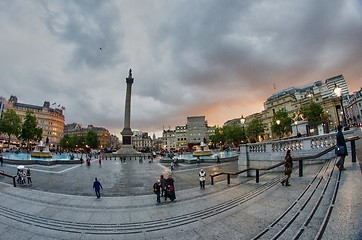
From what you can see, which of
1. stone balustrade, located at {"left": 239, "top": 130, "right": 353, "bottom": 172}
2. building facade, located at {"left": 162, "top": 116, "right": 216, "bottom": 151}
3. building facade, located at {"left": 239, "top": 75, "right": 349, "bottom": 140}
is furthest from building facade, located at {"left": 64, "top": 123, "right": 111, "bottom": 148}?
stone balustrade, located at {"left": 239, "top": 130, "right": 353, "bottom": 172}

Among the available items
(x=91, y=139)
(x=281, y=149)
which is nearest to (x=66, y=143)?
(x=91, y=139)

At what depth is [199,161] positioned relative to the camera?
3036cm

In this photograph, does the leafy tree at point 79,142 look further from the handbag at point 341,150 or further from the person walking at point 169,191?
the handbag at point 341,150

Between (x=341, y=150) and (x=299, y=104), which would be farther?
(x=299, y=104)

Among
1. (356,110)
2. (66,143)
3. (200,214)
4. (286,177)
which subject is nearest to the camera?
(200,214)

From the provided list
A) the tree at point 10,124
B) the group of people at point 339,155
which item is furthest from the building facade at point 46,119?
the group of people at point 339,155

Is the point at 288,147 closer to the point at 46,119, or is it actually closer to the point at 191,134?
the point at 191,134

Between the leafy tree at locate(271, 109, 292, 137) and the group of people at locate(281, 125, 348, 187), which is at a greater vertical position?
the leafy tree at locate(271, 109, 292, 137)

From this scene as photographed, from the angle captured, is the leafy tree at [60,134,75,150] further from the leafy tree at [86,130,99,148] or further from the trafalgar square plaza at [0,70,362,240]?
the trafalgar square plaza at [0,70,362,240]

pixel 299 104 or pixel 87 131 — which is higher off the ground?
pixel 299 104

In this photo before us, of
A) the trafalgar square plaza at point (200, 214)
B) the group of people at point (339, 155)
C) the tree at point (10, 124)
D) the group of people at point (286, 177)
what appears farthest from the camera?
the tree at point (10, 124)

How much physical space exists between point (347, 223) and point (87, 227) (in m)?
7.65

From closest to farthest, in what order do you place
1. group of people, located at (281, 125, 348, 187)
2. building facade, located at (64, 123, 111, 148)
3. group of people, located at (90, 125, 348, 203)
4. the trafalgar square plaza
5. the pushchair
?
the trafalgar square plaza
group of people, located at (281, 125, 348, 187)
group of people, located at (90, 125, 348, 203)
the pushchair
building facade, located at (64, 123, 111, 148)

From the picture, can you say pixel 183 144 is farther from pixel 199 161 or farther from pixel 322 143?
pixel 322 143
